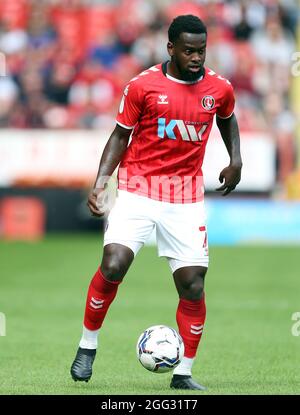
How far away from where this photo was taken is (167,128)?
728 centimetres

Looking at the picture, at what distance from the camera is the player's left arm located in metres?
7.52

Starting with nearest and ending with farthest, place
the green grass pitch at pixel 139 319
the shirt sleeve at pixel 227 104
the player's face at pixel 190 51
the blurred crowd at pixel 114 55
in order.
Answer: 1. the player's face at pixel 190 51
2. the shirt sleeve at pixel 227 104
3. the green grass pitch at pixel 139 319
4. the blurred crowd at pixel 114 55

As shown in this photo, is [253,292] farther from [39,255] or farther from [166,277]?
[39,255]

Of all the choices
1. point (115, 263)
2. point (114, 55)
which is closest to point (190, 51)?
point (115, 263)

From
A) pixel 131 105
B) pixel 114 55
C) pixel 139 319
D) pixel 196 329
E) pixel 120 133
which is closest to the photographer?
pixel 131 105

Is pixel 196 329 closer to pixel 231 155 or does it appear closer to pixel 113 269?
pixel 113 269

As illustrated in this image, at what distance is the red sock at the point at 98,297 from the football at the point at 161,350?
0.33 meters

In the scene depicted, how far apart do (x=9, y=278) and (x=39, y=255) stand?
8.95 feet

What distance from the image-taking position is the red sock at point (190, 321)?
24.3ft

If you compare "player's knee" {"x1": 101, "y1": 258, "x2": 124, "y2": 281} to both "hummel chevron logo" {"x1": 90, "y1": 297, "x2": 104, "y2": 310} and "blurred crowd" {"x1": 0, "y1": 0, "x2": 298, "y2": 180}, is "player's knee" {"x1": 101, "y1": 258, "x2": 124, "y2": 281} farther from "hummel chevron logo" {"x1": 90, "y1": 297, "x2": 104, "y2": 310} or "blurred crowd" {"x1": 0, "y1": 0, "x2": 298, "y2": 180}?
"blurred crowd" {"x1": 0, "y1": 0, "x2": 298, "y2": 180}

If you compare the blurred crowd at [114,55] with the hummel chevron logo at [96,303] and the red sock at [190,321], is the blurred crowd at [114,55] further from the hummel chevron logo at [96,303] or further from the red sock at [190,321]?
the hummel chevron logo at [96,303]

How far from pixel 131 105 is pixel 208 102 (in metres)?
0.51

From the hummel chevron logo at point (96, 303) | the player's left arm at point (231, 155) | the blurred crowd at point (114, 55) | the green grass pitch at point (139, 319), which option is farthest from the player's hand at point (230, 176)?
the blurred crowd at point (114, 55)
